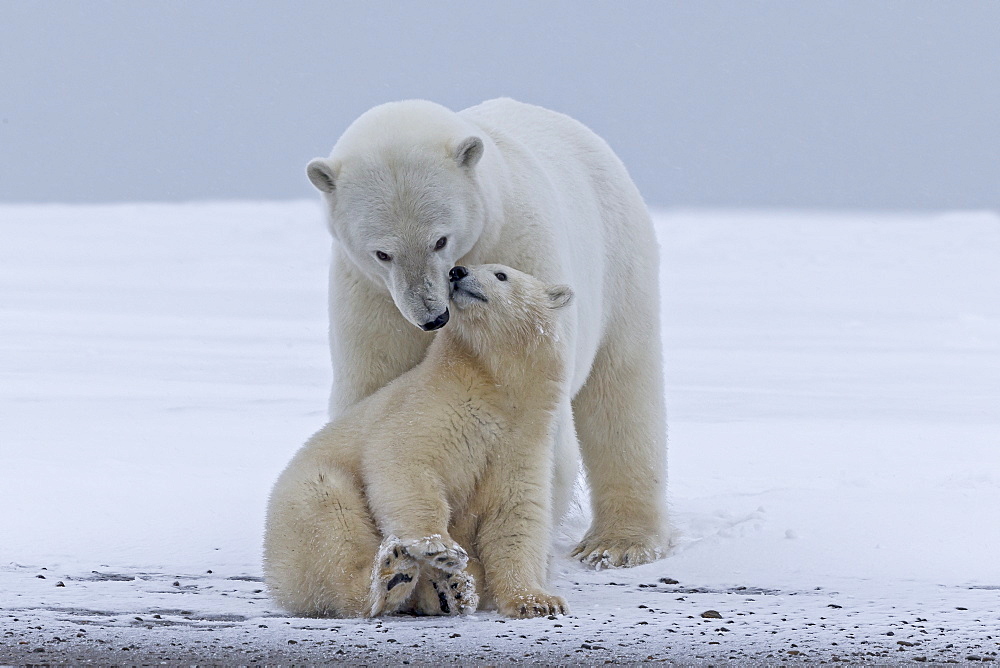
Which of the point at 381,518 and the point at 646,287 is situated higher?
the point at 646,287

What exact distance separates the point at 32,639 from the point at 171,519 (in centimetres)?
200

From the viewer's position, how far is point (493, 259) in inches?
169

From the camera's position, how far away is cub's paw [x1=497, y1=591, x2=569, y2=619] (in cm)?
359

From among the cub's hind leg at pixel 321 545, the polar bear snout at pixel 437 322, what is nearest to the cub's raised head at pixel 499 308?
the polar bear snout at pixel 437 322

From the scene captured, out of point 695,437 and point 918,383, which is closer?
point 695,437

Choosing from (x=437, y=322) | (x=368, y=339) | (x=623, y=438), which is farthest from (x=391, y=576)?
(x=623, y=438)

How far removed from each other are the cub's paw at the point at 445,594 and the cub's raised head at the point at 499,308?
2.38 feet

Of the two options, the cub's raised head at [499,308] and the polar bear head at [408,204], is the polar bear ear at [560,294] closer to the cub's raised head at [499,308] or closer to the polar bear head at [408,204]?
the cub's raised head at [499,308]

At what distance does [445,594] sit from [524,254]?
1219mm

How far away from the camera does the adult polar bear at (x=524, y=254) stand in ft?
13.0

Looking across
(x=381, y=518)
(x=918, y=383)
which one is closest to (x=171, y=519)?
(x=381, y=518)

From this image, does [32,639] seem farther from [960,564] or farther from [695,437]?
[695,437]

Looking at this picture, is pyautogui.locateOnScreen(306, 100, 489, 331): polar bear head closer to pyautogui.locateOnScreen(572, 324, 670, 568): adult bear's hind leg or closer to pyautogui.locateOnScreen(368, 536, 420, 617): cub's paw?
pyautogui.locateOnScreen(368, 536, 420, 617): cub's paw

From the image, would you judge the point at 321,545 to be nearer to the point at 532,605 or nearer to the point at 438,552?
the point at 438,552
